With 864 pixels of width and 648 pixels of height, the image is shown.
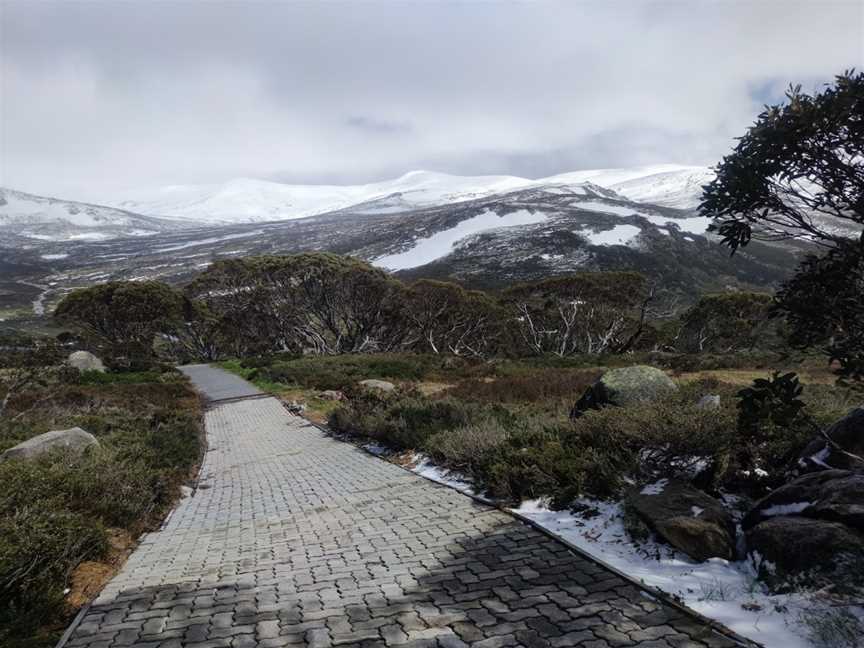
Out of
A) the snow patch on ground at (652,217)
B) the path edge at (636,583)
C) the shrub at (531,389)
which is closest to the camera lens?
the path edge at (636,583)

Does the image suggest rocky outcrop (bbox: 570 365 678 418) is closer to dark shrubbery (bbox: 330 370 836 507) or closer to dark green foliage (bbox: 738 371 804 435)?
dark shrubbery (bbox: 330 370 836 507)

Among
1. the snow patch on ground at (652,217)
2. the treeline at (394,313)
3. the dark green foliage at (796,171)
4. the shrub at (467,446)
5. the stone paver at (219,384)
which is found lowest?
the stone paver at (219,384)

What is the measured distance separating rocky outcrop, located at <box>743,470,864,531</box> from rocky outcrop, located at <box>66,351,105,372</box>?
114 ft

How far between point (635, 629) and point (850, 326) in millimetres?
2498

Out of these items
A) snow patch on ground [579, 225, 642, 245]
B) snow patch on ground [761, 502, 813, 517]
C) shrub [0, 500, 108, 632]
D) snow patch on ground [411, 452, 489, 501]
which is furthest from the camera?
snow patch on ground [579, 225, 642, 245]

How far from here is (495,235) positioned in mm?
114812

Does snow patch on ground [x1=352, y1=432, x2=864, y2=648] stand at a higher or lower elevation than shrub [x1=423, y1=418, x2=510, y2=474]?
higher

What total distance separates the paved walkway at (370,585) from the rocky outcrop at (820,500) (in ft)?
4.68

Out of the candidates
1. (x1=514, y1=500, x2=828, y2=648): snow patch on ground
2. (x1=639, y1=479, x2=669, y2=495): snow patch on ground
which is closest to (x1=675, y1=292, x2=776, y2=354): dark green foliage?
(x1=639, y1=479, x2=669, y2=495): snow patch on ground

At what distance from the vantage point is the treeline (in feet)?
114

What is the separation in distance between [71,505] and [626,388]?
29.7ft

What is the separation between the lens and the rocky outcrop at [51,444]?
29.9 feet

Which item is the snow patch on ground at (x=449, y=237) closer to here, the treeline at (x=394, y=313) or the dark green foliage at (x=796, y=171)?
the treeline at (x=394, y=313)

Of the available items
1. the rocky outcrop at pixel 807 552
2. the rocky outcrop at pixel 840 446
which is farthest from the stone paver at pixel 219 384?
the rocky outcrop at pixel 807 552
